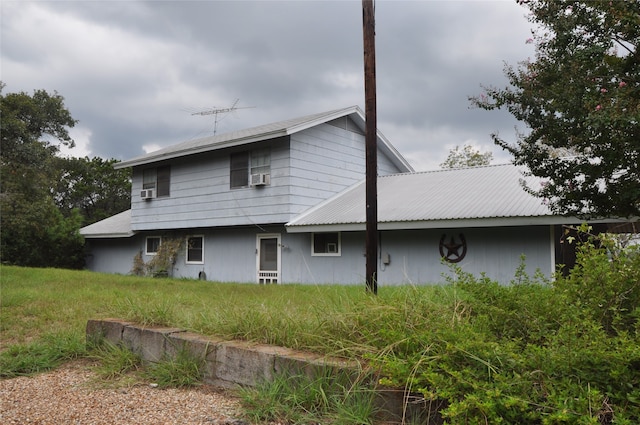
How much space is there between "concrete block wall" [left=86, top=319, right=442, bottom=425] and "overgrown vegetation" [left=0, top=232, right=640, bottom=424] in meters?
0.10

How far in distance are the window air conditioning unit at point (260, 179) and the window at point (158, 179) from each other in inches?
167

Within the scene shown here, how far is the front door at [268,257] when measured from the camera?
15250 mm

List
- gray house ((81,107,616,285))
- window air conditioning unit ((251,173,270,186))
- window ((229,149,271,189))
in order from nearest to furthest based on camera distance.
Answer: gray house ((81,107,616,285)), window air conditioning unit ((251,173,270,186)), window ((229,149,271,189))

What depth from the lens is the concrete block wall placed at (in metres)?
2.88

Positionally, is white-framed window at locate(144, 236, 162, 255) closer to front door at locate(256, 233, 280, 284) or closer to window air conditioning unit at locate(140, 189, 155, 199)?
window air conditioning unit at locate(140, 189, 155, 199)

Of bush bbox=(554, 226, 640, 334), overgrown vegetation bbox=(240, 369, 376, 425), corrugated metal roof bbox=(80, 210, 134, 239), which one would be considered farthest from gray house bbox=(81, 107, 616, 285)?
overgrown vegetation bbox=(240, 369, 376, 425)

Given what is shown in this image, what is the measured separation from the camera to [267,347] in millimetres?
3754

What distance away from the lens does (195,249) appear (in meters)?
17.5

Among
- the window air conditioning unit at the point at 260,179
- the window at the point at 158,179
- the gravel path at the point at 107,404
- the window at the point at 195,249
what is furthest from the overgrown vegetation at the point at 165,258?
the gravel path at the point at 107,404

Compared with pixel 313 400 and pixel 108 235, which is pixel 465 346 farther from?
pixel 108 235

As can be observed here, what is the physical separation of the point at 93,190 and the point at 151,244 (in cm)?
2145

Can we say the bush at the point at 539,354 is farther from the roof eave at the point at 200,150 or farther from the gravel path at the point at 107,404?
the roof eave at the point at 200,150

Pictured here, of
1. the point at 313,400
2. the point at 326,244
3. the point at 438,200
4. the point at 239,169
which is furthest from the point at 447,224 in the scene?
the point at 313,400

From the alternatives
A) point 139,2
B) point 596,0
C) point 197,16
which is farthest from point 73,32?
point 596,0
